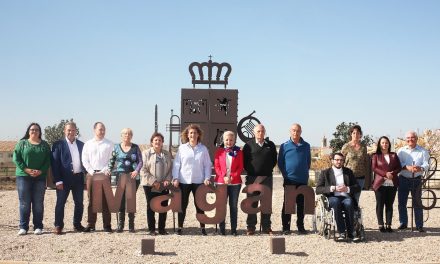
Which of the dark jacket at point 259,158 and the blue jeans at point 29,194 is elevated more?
the dark jacket at point 259,158

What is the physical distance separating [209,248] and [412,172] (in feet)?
13.3

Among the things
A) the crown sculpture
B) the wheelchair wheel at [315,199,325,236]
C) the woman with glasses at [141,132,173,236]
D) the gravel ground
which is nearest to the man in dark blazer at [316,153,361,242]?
the wheelchair wheel at [315,199,325,236]

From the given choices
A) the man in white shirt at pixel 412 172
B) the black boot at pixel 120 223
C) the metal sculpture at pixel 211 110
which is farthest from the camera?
the metal sculpture at pixel 211 110

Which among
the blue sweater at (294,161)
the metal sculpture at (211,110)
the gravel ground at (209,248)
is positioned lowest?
the gravel ground at (209,248)

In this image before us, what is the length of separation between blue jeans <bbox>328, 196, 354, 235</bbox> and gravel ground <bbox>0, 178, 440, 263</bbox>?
1.07 ft

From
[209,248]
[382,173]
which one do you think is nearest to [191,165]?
[209,248]

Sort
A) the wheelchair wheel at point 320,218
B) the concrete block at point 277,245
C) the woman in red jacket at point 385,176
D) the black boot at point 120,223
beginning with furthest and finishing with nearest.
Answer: the woman in red jacket at point 385,176, the black boot at point 120,223, the wheelchair wheel at point 320,218, the concrete block at point 277,245

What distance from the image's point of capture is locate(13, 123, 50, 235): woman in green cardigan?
8055mm

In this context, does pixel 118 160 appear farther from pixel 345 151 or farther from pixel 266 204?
pixel 345 151

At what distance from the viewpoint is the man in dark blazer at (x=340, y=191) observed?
765cm

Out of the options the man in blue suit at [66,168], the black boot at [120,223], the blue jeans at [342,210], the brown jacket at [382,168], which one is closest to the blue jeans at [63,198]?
the man in blue suit at [66,168]

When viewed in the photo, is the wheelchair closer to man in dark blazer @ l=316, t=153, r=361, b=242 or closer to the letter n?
man in dark blazer @ l=316, t=153, r=361, b=242

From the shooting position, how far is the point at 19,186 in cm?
816

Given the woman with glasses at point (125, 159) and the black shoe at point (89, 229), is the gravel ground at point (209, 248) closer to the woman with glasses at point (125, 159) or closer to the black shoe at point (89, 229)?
the black shoe at point (89, 229)
